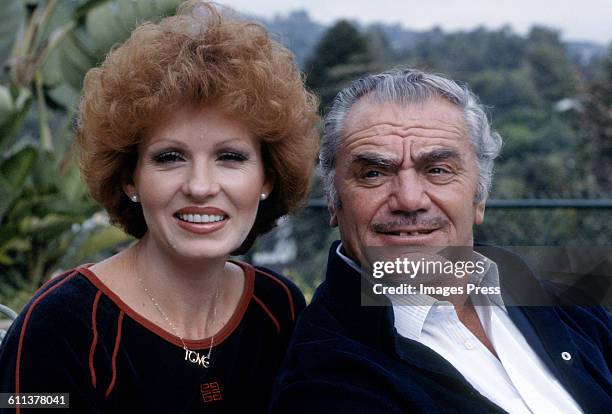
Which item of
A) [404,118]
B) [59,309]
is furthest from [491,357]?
[59,309]

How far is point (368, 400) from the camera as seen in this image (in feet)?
6.49

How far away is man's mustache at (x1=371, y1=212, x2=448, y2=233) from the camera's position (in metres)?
2.26

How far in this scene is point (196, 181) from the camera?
2037 millimetres

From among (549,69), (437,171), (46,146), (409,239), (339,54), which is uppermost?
(549,69)

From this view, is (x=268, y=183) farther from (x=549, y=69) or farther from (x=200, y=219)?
(x=549, y=69)

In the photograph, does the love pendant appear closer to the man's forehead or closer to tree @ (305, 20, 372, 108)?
the man's forehead

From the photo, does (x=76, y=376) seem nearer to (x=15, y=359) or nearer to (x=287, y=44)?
(x=15, y=359)

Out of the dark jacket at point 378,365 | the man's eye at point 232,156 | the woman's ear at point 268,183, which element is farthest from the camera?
the woman's ear at point 268,183

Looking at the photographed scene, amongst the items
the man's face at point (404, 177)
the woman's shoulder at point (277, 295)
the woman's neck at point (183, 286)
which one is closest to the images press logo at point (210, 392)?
the woman's neck at point (183, 286)

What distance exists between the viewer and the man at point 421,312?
2.06m

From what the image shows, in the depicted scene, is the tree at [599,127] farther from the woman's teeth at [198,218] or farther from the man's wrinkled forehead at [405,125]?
the woman's teeth at [198,218]

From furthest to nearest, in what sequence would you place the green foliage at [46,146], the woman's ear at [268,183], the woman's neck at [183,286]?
1. the green foliage at [46,146]
2. the woman's ear at [268,183]
3. the woman's neck at [183,286]

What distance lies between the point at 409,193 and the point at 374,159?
142mm

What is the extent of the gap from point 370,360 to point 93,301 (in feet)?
2.47
